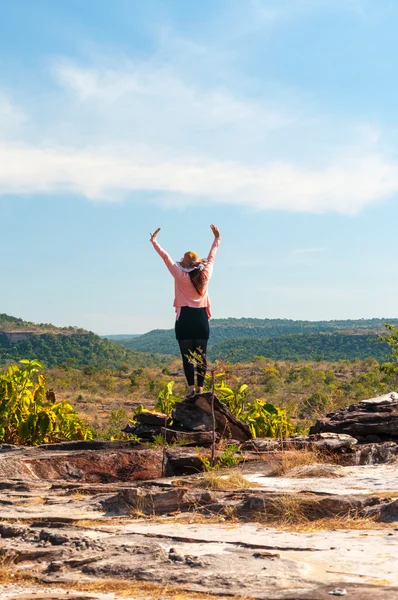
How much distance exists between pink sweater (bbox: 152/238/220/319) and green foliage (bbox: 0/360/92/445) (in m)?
2.19

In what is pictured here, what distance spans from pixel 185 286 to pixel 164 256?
510 mm

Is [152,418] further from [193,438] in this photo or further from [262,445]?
[262,445]

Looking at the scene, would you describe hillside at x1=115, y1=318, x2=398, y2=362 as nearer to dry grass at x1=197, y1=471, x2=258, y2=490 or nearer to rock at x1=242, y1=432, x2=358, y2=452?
rock at x1=242, y1=432, x2=358, y2=452

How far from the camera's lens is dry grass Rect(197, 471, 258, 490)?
6.72 m

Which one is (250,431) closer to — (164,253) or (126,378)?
(164,253)

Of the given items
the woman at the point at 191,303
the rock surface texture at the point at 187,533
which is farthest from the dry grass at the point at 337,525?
the woman at the point at 191,303

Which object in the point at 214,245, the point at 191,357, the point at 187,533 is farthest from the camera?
the point at 214,245

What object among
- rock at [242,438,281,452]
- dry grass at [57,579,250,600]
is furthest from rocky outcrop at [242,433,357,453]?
dry grass at [57,579,250,600]

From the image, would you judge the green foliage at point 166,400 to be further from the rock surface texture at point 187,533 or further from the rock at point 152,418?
the rock surface texture at point 187,533

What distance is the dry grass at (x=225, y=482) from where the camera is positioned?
6719 millimetres

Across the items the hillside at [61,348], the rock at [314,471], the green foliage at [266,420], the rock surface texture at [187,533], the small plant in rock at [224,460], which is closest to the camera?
the rock surface texture at [187,533]

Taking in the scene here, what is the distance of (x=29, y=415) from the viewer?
991 centimetres

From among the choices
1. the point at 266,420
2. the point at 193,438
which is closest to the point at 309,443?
the point at 193,438

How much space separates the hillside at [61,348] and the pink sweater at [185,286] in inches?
2754
